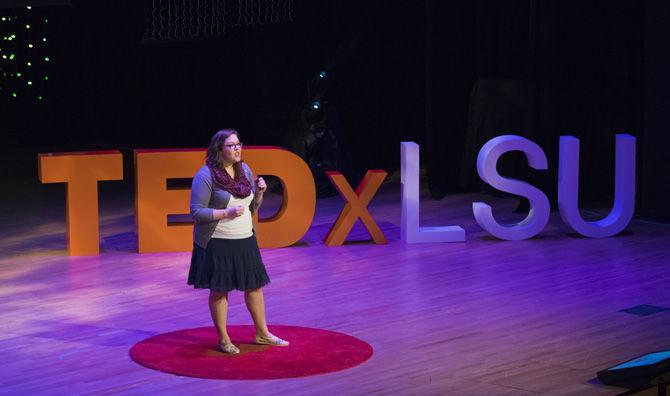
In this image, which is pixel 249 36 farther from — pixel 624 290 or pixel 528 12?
pixel 624 290

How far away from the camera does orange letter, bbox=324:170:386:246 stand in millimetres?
10930

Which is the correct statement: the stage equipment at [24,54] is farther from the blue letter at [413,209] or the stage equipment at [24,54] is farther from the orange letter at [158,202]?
the blue letter at [413,209]

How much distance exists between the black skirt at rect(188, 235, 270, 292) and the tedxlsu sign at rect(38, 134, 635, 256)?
349cm

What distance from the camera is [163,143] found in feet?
58.4

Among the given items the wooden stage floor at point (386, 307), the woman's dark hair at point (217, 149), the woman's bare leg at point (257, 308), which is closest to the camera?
the wooden stage floor at point (386, 307)

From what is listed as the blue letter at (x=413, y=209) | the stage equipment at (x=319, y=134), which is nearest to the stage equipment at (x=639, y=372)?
the blue letter at (x=413, y=209)

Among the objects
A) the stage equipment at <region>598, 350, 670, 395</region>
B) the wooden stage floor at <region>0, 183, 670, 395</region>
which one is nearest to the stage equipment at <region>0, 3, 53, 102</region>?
the wooden stage floor at <region>0, 183, 670, 395</region>

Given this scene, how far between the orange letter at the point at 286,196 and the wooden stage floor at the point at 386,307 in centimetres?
18

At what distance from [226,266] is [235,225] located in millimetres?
253

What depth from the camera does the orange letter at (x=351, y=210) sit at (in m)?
10.9

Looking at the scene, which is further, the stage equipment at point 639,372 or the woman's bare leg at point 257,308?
the woman's bare leg at point 257,308

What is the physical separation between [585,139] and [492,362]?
21.1ft

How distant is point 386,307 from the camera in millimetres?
8586

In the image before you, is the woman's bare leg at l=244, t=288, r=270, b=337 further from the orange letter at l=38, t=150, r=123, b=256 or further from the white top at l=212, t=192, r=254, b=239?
the orange letter at l=38, t=150, r=123, b=256
